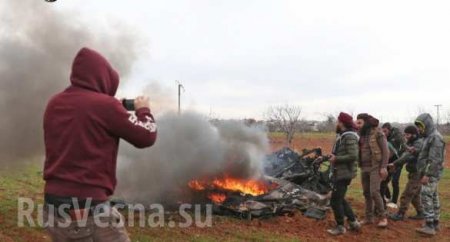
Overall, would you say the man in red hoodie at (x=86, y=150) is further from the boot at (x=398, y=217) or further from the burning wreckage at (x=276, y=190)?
the boot at (x=398, y=217)

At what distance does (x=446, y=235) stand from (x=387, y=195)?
3.02 m

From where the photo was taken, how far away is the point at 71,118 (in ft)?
9.73

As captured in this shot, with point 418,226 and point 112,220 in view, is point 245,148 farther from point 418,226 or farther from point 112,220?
point 112,220

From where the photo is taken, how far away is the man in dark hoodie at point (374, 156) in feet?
28.4

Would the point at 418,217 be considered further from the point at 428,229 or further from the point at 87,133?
the point at 87,133

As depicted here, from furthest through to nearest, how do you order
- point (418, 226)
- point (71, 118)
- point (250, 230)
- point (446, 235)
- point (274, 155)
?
point (274, 155) → point (418, 226) → point (446, 235) → point (250, 230) → point (71, 118)

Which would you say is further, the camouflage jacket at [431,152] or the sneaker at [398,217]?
the sneaker at [398,217]

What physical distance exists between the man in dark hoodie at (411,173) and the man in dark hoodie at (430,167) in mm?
873

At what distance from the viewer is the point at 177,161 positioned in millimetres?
9289

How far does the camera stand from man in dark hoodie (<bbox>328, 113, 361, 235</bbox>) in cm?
810

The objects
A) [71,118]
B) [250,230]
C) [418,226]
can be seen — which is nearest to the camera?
[71,118]

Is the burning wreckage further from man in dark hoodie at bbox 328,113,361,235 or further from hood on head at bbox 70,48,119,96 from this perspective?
hood on head at bbox 70,48,119,96

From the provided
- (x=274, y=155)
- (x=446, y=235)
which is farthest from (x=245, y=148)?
(x=446, y=235)

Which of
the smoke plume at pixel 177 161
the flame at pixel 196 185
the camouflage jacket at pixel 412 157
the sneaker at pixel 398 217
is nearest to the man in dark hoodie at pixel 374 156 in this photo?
the sneaker at pixel 398 217
